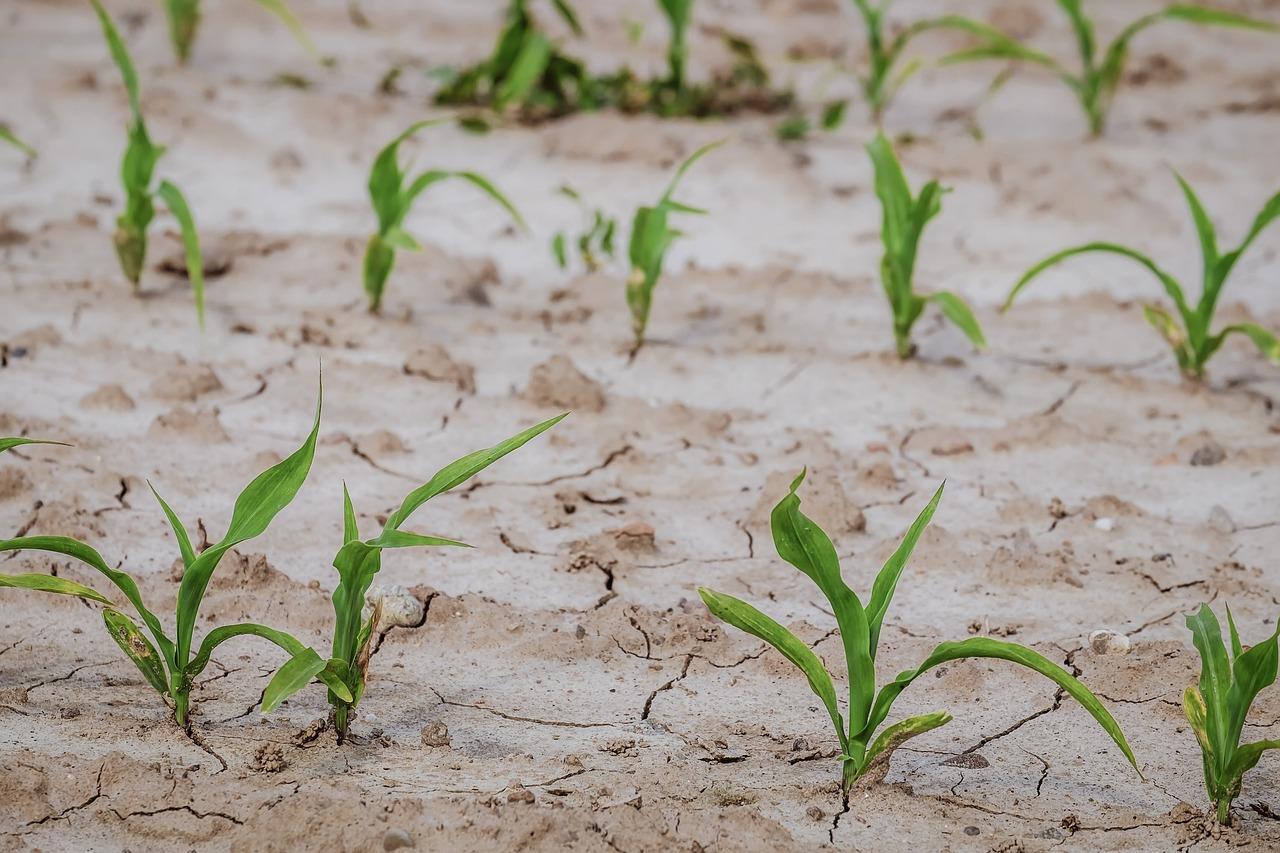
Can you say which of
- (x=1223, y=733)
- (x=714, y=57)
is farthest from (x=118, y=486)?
(x=714, y=57)

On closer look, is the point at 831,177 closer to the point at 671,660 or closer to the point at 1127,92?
the point at 1127,92

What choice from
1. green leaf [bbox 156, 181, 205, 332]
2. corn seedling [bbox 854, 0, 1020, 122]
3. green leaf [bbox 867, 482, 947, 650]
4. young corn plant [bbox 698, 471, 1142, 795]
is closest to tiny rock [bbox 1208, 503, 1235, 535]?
young corn plant [bbox 698, 471, 1142, 795]

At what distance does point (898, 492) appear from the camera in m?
2.67

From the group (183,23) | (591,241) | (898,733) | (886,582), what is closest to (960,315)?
(591,241)

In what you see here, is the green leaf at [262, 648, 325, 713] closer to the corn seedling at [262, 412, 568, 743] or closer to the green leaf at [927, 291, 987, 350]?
the corn seedling at [262, 412, 568, 743]

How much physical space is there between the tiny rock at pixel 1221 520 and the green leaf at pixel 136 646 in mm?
1941

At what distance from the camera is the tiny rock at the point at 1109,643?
2131 millimetres

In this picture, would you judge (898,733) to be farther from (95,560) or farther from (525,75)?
(525,75)

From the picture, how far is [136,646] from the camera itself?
1.80 meters

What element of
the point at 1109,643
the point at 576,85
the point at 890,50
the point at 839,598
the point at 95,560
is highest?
the point at 890,50

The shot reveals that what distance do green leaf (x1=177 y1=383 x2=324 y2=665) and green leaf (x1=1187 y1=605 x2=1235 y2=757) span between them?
1.23 meters

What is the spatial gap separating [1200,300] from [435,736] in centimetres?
208

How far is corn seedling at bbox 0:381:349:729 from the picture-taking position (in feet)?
5.69

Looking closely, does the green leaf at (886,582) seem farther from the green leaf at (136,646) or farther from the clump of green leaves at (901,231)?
the clump of green leaves at (901,231)
